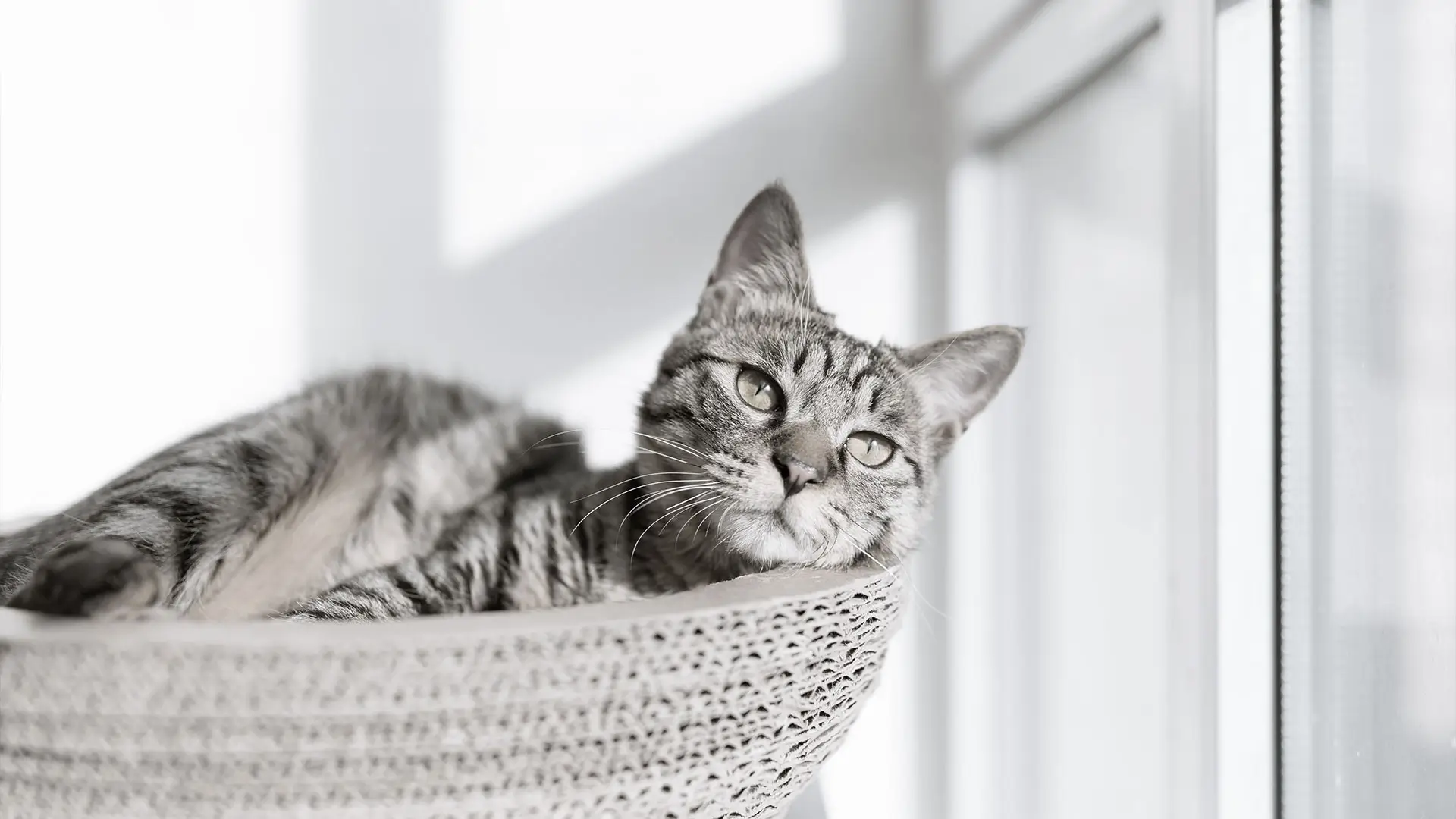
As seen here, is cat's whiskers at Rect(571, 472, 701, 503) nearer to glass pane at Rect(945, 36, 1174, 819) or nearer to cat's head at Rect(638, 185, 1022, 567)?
cat's head at Rect(638, 185, 1022, 567)

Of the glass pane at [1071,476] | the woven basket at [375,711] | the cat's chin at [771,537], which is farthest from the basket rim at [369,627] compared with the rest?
the glass pane at [1071,476]

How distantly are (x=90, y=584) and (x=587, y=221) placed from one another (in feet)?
4.53

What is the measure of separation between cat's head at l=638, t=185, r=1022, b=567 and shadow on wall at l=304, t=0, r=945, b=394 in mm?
756

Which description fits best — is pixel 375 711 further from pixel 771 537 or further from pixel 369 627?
pixel 771 537

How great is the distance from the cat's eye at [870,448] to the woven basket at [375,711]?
1.34ft

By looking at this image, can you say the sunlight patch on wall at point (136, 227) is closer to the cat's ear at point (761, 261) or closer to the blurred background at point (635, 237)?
the blurred background at point (635, 237)

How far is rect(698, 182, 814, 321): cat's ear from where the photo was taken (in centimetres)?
117

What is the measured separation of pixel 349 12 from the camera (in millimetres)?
1884

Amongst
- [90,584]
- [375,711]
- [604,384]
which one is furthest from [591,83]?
[375,711]

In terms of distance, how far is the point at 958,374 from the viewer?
3.90 ft

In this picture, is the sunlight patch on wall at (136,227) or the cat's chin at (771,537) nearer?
the cat's chin at (771,537)

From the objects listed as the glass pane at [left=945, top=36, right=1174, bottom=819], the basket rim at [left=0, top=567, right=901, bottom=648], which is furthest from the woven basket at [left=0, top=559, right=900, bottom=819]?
the glass pane at [left=945, top=36, right=1174, bottom=819]

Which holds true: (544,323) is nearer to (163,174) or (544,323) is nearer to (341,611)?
(163,174)

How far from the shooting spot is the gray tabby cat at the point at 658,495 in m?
1.01
